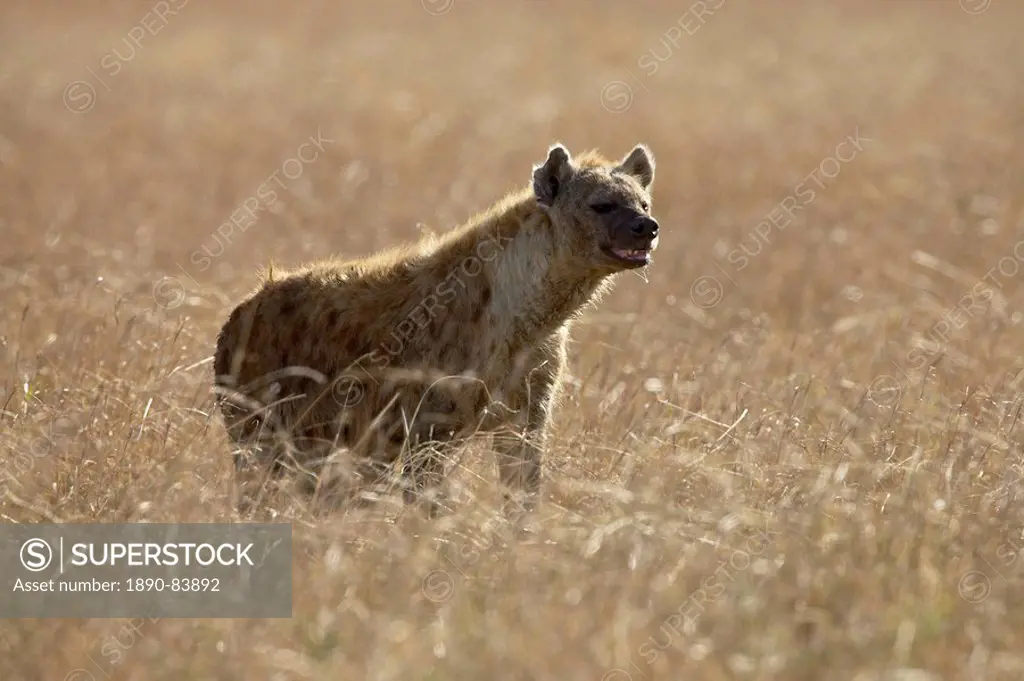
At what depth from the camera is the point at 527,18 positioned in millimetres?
25156

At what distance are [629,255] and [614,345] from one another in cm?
215

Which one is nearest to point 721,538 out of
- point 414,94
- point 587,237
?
point 587,237

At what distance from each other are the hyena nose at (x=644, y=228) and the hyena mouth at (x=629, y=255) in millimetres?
64

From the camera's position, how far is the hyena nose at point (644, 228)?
21.4 ft

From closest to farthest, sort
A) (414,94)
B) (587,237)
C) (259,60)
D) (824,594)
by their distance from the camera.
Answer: (824,594)
(587,237)
(414,94)
(259,60)

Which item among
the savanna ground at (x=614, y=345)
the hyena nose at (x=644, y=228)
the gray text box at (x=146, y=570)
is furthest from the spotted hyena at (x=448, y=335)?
the gray text box at (x=146, y=570)

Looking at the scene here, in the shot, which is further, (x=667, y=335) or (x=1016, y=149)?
(x=1016, y=149)

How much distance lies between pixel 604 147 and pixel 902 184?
2932mm

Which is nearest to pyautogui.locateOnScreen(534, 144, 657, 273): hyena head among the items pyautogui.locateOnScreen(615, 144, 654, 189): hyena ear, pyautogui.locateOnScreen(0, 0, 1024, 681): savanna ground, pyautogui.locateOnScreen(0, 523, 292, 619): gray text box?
pyautogui.locateOnScreen(615, 144, 654, 189): hyena ear

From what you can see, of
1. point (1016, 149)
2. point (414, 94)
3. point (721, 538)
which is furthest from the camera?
point (414, 94)

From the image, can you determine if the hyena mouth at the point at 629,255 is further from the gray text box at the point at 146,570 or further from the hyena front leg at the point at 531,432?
the gray text box at the point at 146,570

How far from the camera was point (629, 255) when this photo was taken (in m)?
6.48

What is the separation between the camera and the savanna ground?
14.5ft

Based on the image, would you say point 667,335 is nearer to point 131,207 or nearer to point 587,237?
point 587,237
